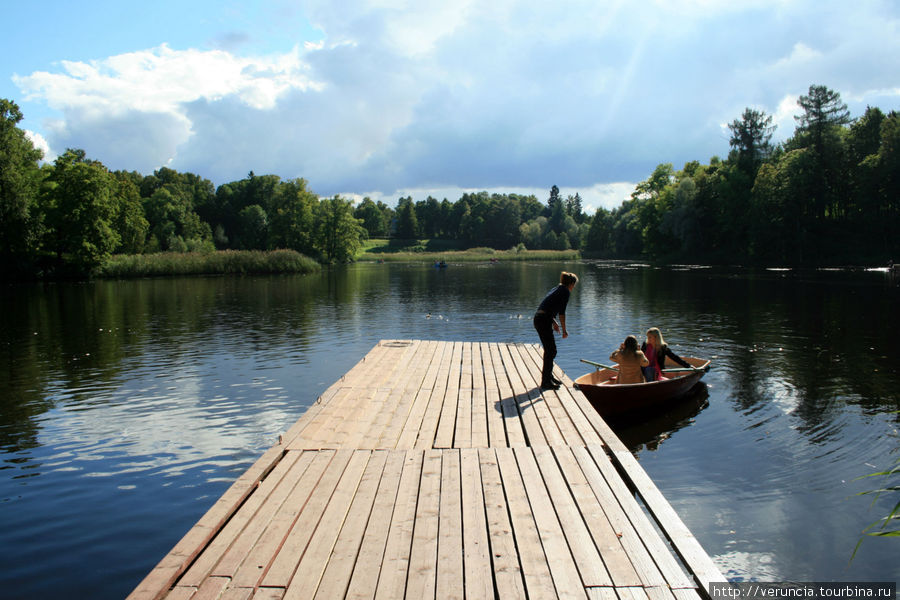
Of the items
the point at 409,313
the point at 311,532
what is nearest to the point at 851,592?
the point at 311,532

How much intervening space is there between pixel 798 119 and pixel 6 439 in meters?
82.0

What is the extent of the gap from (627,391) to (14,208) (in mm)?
59521

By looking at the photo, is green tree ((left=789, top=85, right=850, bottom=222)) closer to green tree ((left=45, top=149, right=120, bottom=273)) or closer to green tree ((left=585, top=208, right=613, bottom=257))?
green tree ((left=585, top=208, right=613, bottom=257))

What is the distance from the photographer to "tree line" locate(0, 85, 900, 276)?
54.8 metres

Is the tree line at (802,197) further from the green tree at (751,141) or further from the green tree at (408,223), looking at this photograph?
the green tree at (408,223)

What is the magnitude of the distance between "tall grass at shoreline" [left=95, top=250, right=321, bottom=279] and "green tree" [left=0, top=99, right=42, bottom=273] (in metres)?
5.98

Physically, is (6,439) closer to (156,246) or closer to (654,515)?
(654,515)

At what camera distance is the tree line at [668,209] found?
5481 centimetres

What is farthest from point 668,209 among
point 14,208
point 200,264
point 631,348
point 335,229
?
point 631,348

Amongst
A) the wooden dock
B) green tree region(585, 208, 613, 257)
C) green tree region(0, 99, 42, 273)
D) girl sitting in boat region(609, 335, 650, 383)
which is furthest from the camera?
green tree region(585, 208, 613, 257)

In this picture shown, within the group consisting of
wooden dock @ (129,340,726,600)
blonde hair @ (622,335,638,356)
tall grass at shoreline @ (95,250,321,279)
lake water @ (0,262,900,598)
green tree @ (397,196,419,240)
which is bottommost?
lake water @ (0,262,900,598)

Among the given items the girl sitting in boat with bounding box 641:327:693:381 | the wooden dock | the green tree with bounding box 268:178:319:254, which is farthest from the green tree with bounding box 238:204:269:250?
the wooden dock

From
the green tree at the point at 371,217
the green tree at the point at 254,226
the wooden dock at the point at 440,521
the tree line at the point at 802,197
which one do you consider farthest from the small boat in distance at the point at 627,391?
the green tree at the point at 371,217

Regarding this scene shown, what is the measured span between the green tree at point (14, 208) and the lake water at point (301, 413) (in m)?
29.5
